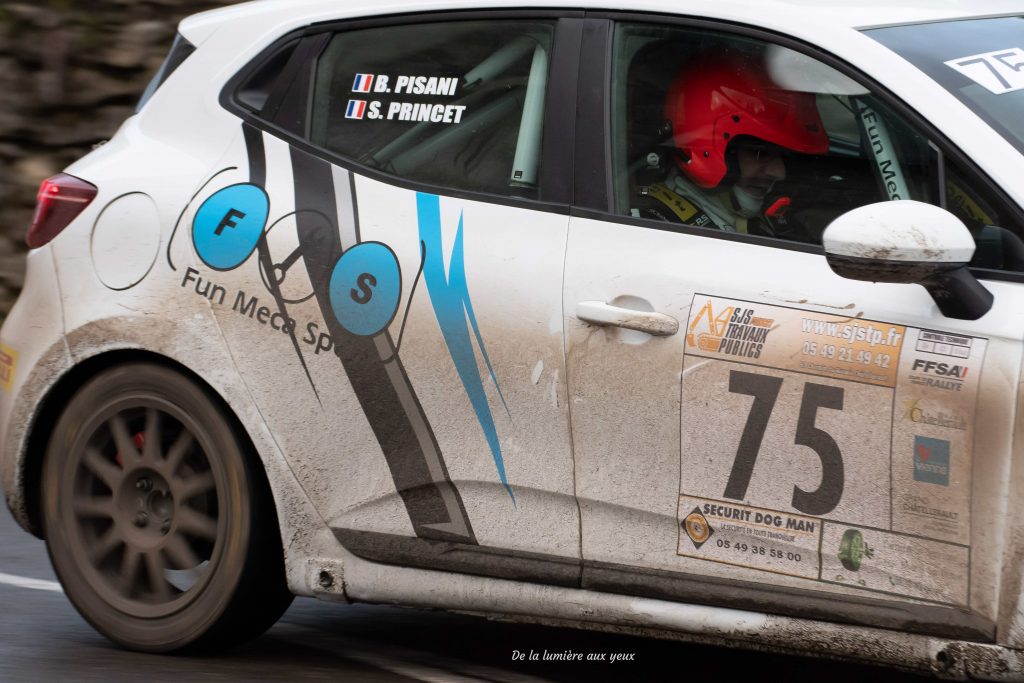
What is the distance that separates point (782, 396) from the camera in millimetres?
3373

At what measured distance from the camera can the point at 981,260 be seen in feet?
10.9

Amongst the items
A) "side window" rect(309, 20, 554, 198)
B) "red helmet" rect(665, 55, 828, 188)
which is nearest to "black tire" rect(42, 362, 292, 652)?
"side window" rect(309, 20, 554, 198)

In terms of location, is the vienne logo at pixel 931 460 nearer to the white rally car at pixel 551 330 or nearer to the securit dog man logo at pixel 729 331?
the white rally car at pixel 551 330

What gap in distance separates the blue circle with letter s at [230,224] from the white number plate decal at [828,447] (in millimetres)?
1176

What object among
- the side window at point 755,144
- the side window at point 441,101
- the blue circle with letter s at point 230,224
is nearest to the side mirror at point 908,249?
the side window at point 755,144

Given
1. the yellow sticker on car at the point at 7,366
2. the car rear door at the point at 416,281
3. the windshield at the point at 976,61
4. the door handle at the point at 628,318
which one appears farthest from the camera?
the yellow sticker on car at the point at 7,366

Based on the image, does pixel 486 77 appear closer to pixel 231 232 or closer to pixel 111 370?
pixel 231 232

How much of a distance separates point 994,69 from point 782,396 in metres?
0.88

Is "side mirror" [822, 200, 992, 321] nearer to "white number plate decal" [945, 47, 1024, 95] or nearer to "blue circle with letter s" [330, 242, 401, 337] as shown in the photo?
"white number plate decal" [945, 47, 1024, 95]

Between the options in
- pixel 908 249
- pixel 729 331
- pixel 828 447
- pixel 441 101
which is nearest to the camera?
pixel 908 249

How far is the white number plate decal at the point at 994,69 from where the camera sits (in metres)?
3.48

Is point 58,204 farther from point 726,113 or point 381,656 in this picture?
point 726,113

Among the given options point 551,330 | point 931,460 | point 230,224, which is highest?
point 230,224

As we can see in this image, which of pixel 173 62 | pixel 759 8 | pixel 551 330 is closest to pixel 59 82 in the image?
pixel 173 62
